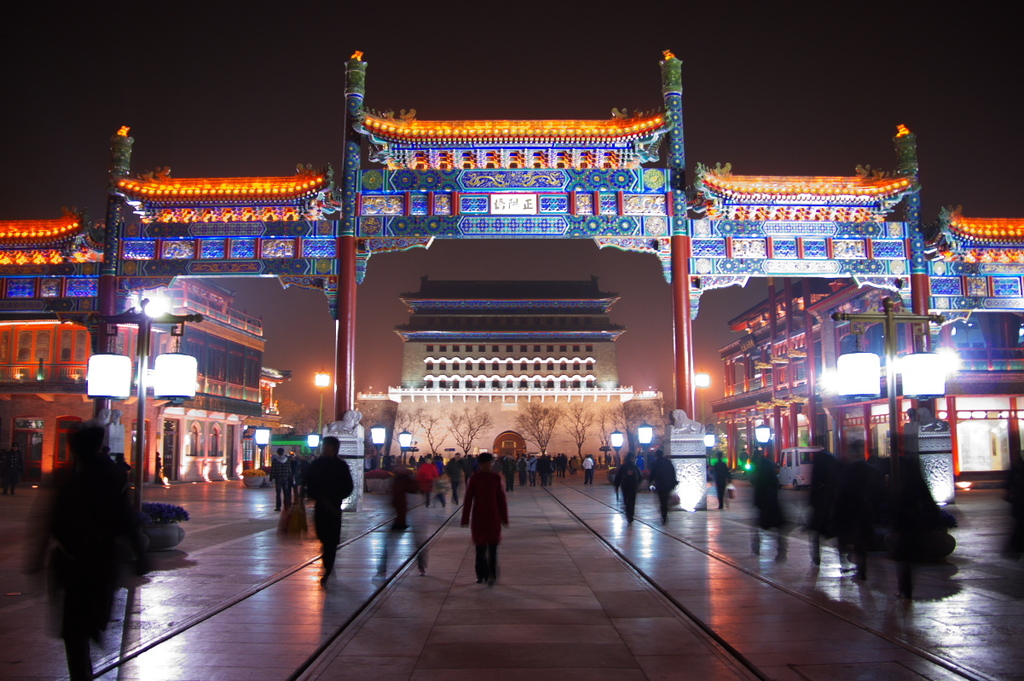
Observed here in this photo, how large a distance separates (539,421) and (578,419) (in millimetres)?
3728

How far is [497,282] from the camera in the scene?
88.6m

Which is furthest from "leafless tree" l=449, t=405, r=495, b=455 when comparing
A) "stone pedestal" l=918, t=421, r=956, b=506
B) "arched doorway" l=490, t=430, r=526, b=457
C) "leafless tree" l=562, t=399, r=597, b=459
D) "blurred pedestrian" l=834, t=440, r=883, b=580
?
"blurred pedestrian" l=834, t=440, r=883, b=580

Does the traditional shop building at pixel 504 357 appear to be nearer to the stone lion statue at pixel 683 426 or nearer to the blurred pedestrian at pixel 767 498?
the stone lion statue at pixel 683 426

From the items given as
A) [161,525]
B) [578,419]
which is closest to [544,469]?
[161,525]

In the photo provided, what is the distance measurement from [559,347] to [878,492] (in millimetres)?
72340

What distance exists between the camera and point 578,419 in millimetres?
79250

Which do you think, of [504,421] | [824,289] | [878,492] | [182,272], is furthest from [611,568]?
[504,421]

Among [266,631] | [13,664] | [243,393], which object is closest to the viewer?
[13,664]

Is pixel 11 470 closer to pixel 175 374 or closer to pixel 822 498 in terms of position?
pixel 175 374

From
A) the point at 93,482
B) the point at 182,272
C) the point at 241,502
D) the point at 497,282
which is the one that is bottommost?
the point at 241,502

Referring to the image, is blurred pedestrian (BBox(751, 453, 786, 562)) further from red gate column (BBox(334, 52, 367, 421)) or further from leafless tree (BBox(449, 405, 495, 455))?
leafless tree (BBox(449, 405, 495, 455))

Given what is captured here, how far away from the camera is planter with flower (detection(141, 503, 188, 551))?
12375mm

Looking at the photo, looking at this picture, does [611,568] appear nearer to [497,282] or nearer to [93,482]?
[93,482]

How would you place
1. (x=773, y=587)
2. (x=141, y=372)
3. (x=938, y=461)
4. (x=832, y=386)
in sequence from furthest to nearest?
(x=832, y=386)
(x=938, y=461)
(x=141, y=372)
(x=773, y=587)
